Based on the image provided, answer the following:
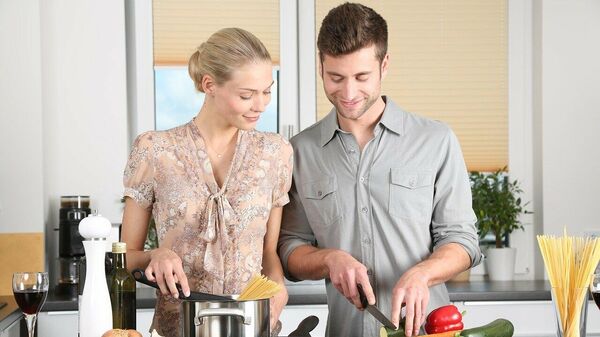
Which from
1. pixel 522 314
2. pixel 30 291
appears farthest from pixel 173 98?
pixel 30 291

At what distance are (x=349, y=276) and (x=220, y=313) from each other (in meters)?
0.46

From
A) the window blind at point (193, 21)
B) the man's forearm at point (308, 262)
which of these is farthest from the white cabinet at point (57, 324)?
the man's forearm at point (308, 262)

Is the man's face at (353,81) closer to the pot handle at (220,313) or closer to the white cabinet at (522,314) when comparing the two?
the pot handle at (220,313)

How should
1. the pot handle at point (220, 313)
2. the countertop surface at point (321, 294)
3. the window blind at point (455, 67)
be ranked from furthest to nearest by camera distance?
the window blind at point (455, 67) < the countertop surface at point (321, 294) < the pot handle at point (220, 313)

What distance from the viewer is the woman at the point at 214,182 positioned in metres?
2.50

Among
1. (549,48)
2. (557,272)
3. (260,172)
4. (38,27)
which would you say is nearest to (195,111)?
(38,27)

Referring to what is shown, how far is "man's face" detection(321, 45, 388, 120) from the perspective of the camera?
247cm

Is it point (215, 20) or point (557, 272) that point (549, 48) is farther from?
point (557, 272)

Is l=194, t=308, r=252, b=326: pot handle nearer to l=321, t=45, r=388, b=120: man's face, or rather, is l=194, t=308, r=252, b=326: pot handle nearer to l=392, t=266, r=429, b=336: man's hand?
l=392, t=266, r=429, b=336: man's hand

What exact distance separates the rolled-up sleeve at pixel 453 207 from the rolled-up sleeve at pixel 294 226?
0.36 m

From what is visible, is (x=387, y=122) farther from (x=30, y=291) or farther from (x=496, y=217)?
(x=496, y=217)

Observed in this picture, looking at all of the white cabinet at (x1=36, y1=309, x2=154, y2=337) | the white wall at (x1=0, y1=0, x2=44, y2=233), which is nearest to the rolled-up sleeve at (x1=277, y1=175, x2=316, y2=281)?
the white cabinet at (x1=36, y1=309, x2=154, y2=337)

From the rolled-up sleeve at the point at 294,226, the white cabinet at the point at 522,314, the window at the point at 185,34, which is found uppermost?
the window at the point at 185,34

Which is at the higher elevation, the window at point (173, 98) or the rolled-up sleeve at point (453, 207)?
the window at point (173, 98)
